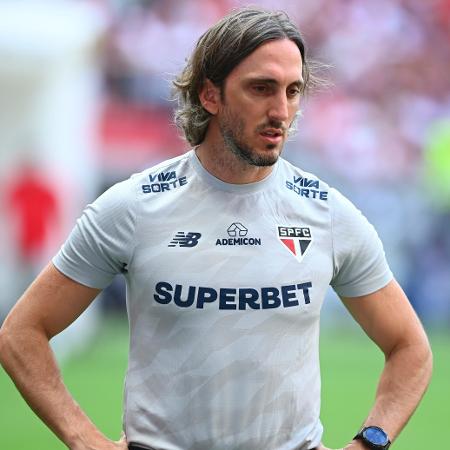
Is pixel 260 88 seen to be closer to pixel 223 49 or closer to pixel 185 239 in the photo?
pixel 223 49

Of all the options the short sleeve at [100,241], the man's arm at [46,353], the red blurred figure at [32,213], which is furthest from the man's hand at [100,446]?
the red blurred figure at [32,213]

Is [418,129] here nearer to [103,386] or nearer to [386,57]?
[386,57]

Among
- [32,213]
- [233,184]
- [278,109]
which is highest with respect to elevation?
[278,109]

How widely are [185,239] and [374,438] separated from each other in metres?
0.91

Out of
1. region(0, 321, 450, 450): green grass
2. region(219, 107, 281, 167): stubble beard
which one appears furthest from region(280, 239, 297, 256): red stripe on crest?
region(0, 321, 450, 450): green grass

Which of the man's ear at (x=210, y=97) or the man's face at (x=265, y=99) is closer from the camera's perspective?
the man's face at (x=265, y=99)

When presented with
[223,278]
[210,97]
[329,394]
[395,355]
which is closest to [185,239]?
[223,278]

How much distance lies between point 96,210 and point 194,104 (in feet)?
1.81

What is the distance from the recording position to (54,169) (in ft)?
51.1

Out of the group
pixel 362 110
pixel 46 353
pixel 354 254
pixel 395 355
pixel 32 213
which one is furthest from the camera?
pixel 362 110

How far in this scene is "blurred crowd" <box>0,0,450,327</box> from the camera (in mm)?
18672

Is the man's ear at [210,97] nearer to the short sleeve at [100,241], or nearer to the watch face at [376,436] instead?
the short sleeve at [100,241]

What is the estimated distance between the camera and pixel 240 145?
12.6 feet

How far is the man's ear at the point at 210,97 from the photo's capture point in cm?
395
